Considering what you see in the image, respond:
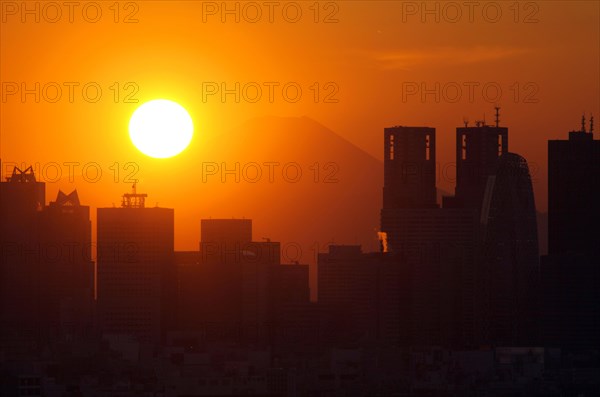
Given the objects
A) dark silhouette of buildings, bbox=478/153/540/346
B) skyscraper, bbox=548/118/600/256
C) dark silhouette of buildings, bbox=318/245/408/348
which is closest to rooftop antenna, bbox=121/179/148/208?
dark silhouette of buildings, bbox=318/245/408/348

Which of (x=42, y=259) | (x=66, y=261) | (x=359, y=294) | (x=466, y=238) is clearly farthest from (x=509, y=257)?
(x=42, y=259)

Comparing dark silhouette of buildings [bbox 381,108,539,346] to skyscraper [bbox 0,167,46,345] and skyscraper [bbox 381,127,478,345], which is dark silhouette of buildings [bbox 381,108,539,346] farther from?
skyscraper [bbox 0,167,46,345]

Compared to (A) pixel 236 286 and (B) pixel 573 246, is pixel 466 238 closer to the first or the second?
(B) pixel 573 246

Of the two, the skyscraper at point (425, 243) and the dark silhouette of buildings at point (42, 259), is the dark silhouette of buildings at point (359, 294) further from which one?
the dark silhouette of buildings at point (42, 259)

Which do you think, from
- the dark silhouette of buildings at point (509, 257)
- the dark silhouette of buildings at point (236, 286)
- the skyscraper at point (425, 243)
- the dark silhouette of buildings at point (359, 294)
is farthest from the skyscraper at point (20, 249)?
the dark silhouette of buildings at point (509, 257)

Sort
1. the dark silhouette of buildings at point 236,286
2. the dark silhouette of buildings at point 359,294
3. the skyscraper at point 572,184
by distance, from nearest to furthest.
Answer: the dark silhouette of buildings at point 359,294
the dark silhouette of buildings at point 236,286
the skyscraper at point 572,184

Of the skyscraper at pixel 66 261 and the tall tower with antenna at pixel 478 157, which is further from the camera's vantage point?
the tall tower with antenna at pixel 478 157
